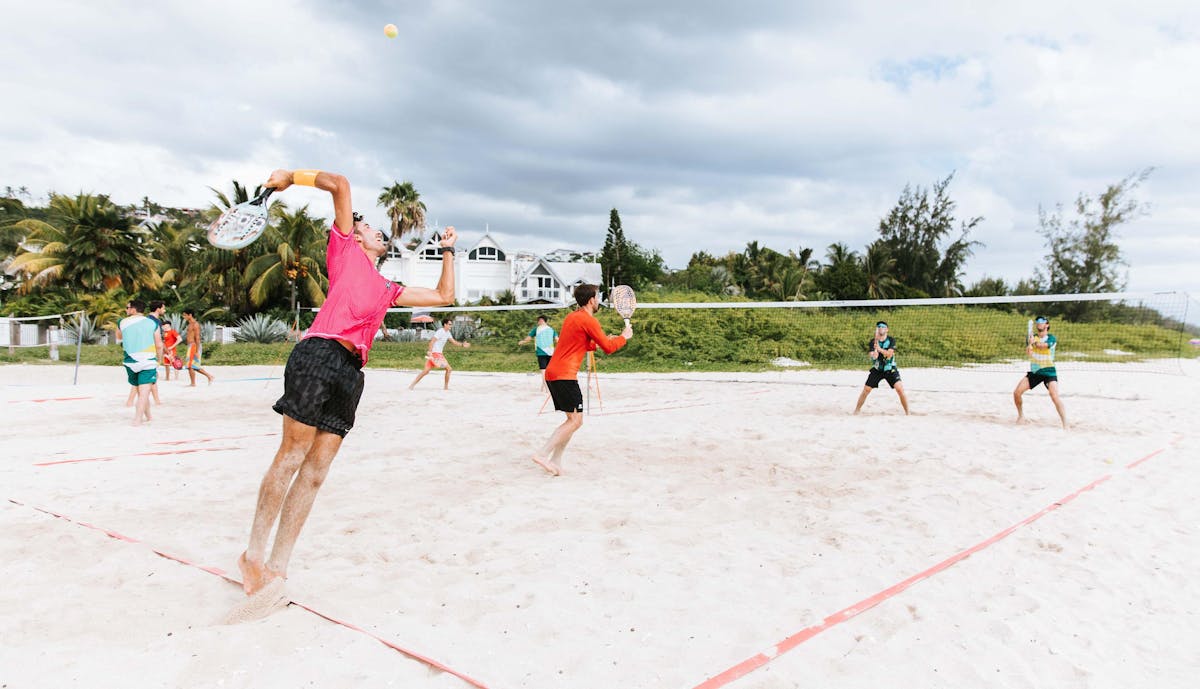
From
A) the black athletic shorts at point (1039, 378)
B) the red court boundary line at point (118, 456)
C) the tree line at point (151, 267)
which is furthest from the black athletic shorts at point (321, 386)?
the tree line at point (151, 267)

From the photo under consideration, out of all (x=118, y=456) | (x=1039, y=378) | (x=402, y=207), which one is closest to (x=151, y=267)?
(x=402, y=207)

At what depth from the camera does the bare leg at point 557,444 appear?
6.21 meters

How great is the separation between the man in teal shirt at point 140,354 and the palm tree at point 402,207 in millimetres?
39590

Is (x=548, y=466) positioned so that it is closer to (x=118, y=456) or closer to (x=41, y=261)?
(x=118, y=456)

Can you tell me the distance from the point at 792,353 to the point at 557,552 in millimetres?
20473

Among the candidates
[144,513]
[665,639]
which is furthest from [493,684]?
[144,513]

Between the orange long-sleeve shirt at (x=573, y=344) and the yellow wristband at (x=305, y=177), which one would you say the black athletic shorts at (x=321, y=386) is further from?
the orange long-sleeve shirt at (x=573, y=344)

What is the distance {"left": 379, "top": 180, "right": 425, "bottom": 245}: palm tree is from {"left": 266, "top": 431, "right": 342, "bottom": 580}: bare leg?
46.5 metres

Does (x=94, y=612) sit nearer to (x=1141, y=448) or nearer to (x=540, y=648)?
(x=540, y=648)

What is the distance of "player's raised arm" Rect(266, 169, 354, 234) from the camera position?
3.32m

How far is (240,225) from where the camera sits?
12.0 feet

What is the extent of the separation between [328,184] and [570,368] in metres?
3.29

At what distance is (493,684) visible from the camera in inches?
107

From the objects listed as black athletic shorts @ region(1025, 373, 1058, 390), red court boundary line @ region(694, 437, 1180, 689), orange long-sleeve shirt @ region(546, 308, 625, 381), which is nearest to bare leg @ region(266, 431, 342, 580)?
red court boundary line @ region(694, 437, 1180, 689)
